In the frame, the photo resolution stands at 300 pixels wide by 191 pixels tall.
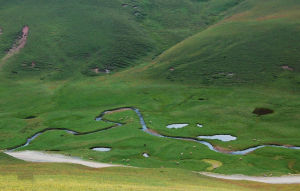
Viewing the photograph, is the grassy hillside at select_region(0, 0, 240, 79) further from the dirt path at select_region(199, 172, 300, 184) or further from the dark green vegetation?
the dirt path at select_region(199, 172, 300, 184)

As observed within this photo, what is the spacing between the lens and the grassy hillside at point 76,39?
487 ft

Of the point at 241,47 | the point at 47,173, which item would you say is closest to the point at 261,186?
the point at 47,173

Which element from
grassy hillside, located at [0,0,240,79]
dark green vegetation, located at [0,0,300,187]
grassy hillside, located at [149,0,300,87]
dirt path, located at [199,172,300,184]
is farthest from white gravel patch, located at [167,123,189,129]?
grassy hillside, located at [0,0,240,79]

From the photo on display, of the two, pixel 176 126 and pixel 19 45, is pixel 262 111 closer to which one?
pixel 176 126

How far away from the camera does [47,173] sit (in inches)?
1556

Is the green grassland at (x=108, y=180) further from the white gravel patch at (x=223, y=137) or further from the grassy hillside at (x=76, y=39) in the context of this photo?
the grassy hillside at (x=76, y=39)

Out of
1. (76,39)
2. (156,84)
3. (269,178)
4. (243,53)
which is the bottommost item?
(269,178)

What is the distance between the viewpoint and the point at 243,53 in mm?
126125

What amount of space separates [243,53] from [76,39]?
9346 cm

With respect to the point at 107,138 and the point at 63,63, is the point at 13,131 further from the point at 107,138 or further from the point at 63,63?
the point at 63,63

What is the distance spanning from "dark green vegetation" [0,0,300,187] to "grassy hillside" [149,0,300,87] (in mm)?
435

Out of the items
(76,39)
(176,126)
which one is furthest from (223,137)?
(76,39)

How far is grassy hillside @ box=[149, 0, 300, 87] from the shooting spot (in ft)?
370

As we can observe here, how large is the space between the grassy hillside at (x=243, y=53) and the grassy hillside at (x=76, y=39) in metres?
29.0
